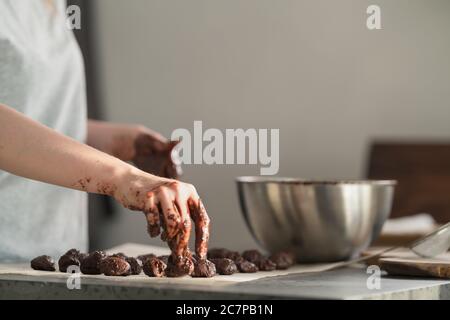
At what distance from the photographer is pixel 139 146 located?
5.50ft

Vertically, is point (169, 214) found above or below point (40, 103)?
below

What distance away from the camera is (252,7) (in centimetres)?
358

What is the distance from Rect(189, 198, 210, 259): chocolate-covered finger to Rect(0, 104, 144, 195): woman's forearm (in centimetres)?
10

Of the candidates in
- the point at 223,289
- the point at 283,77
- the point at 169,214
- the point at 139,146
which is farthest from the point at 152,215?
the point at 283,77

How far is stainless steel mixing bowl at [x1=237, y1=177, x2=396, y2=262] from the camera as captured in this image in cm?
141

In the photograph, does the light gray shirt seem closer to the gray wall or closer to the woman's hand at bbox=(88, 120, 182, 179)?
the woman's hand at bbox=(88, 120, 182, 179)

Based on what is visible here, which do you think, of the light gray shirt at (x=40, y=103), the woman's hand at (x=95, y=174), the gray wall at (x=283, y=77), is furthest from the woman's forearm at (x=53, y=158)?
the gray wall at (x=283, y=77)

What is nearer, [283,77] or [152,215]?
[152,215]

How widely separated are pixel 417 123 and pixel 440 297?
96.5 inches

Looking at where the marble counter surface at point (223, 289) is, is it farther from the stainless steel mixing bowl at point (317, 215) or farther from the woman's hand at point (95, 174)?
the stainless steel mixing bowl at point (317, 215)

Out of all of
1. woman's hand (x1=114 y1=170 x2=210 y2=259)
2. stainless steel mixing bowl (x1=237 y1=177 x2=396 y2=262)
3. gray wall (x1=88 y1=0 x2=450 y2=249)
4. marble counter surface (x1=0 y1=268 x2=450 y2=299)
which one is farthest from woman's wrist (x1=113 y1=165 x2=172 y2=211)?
gray wall (x1=88 y1=0 x2=450 y2=249)

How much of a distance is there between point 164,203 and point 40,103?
2.22ft

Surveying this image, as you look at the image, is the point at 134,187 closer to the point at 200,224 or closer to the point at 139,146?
the point at 200,224
